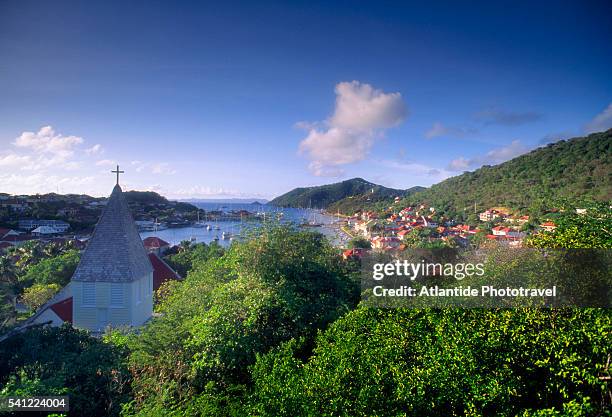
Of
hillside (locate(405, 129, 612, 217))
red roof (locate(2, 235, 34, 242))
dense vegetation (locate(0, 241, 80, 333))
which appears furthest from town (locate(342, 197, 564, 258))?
red roof (locate(2, 235, 34, 242))

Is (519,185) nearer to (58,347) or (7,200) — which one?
(58,347)

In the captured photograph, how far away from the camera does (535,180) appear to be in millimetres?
25953

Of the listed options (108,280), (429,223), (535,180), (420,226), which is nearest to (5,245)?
(108,280)

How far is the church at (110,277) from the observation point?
10953mm

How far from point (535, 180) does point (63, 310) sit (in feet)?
94.9

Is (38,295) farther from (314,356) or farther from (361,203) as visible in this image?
(361,203)

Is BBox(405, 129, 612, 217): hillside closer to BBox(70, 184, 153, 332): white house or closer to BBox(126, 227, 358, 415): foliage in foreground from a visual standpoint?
BBox(126, 227, 358, 415): foliage in foreground

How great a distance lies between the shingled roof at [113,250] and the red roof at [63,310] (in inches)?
71.1

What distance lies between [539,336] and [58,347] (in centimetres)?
823

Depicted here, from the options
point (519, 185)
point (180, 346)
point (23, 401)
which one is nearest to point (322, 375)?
point (180, 346)

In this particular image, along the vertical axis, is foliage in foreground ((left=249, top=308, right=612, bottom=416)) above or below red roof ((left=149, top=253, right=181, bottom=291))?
above

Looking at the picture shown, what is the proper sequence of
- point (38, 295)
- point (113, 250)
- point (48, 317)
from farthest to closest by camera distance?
1. point (38, 295)
2. point (48, 317)
3. point (113, 250)

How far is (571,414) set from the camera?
3443 mm

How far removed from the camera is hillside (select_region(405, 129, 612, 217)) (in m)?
20.7
